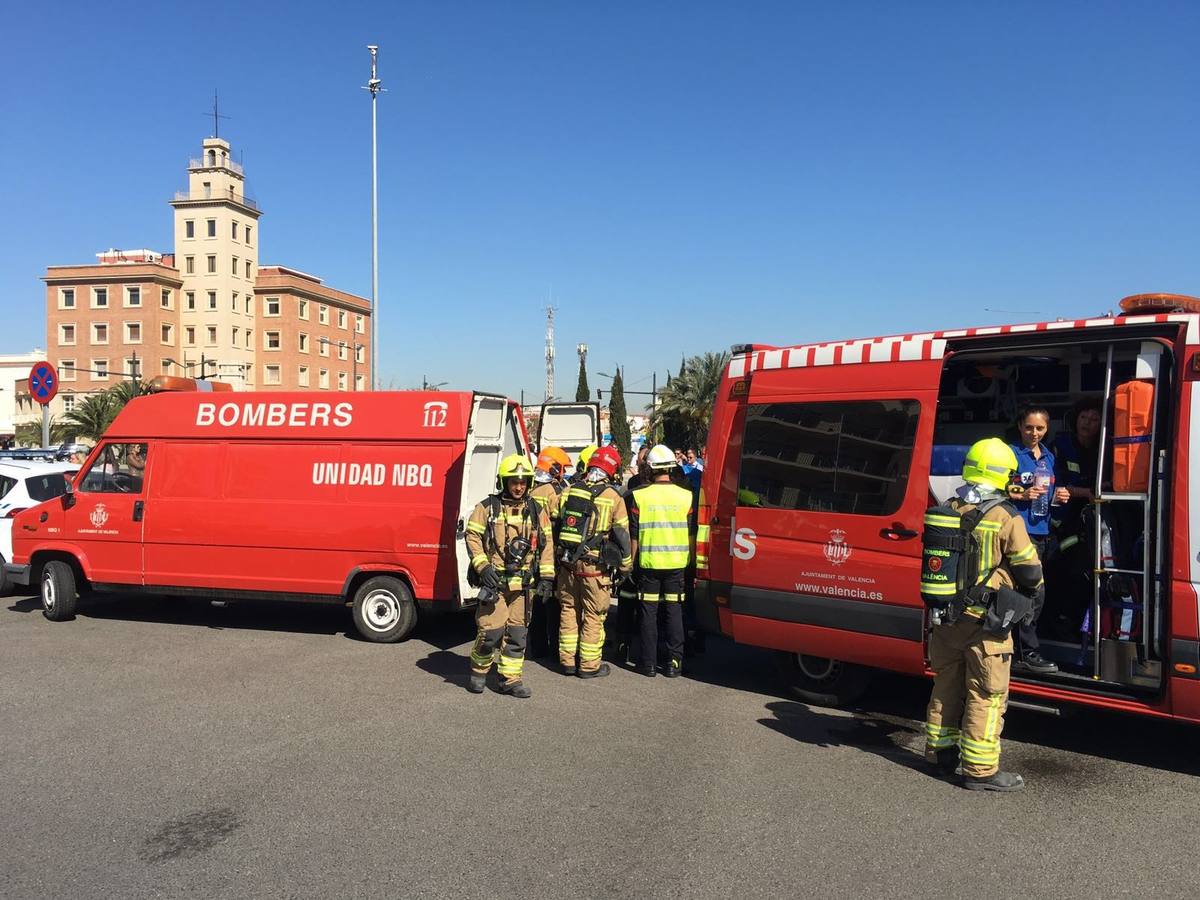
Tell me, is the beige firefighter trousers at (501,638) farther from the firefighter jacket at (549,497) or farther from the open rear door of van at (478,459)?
the open rear door of van at (478,459)

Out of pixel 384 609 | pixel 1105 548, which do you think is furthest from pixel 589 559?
pixel 1105 548

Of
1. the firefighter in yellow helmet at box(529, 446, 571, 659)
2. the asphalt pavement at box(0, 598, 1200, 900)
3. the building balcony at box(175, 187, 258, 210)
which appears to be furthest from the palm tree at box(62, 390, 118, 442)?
the asphalt pavement at box(0, 598, 1200, 900)

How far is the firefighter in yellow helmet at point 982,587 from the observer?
180 inches

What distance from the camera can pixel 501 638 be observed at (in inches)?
259

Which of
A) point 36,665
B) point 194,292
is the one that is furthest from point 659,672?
point 194,292

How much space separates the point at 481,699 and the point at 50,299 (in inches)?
3331

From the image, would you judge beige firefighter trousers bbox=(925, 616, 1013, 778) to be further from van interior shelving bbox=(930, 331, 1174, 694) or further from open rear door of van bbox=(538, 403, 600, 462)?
open rear door of van bbox=(538, 403, 600, 462)

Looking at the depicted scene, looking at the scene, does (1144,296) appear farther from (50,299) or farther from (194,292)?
(50,299)

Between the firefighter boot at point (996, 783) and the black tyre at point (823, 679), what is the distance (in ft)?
4.60

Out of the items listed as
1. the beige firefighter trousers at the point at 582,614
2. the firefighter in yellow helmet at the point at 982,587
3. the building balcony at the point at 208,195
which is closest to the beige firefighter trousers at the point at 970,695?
the firefighter in yellow helmet at the point at 982,587

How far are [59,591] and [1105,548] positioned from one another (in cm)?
957

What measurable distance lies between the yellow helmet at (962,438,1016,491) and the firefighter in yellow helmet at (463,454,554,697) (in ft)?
10.5

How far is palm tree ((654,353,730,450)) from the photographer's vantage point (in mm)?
37938

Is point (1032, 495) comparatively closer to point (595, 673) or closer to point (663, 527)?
point (663, 527)
